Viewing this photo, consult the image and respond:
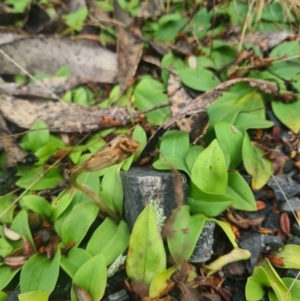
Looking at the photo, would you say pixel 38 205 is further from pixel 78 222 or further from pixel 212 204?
pixel 212 204

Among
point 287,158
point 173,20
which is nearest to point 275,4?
point 173,20

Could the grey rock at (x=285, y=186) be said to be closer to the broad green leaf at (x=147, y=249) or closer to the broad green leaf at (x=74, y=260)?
the broad green leaf at (x=147, y=249)

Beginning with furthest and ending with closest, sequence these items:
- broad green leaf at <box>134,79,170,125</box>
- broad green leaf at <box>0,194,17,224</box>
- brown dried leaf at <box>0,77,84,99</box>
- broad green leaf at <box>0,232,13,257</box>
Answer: brown dried leaf at <box>0,77,84,99</box> → broad green leaf at <box>134,79,170,125</box> → broad green leaf at <box>0,194,17,224</box> → broad green leaf at <box>0,232,13,257</box>

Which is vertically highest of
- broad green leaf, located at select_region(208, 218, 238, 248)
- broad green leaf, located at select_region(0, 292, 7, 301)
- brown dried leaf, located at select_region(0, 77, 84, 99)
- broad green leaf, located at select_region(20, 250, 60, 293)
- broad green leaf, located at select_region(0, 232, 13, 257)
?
brown dried leaf, located at select_region(0, 77, 84, 99)

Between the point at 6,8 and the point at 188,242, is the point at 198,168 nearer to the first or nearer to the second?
the point at 188,242

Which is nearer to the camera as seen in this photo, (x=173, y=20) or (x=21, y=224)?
(x=21, y=224)

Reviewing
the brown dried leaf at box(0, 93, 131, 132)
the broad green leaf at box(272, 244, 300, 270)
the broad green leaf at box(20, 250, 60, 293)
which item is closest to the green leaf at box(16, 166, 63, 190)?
the brown dried leaf at box(0, 93, 131, 132)

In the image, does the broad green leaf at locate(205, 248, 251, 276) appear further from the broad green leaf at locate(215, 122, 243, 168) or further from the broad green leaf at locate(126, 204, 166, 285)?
the broad green leaf at locate(215, 122, 243, 168)
